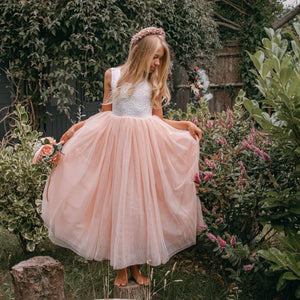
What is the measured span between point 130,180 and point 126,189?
57 mm

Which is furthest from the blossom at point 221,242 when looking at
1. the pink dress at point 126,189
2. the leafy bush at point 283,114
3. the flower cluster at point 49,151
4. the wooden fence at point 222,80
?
the wooden fence at point 222,80

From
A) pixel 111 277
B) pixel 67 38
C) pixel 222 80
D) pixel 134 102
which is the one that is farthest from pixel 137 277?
pixel 222 80

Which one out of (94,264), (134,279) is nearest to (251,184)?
(134,279)

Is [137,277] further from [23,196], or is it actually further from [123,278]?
[23,196]

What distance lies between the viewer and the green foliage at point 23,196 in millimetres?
3098

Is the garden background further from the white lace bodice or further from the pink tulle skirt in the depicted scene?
the white lace bodice

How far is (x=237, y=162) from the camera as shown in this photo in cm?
273

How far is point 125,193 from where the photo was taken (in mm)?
2363

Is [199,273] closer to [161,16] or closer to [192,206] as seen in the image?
[192,206]

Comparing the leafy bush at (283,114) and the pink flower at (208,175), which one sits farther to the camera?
the pink flower at (208,175)

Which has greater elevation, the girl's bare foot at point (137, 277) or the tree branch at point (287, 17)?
the tree branch at point (287, 17)

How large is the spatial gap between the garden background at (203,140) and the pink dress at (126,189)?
166mm

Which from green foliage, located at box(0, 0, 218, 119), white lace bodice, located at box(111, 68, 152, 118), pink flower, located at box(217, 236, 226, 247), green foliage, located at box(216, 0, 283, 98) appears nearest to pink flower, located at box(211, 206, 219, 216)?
pink flower, located at box(217, 236, 226, 247)

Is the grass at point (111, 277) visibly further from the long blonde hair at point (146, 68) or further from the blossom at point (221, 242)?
Result: the long blonde hair at point (146, 68)
